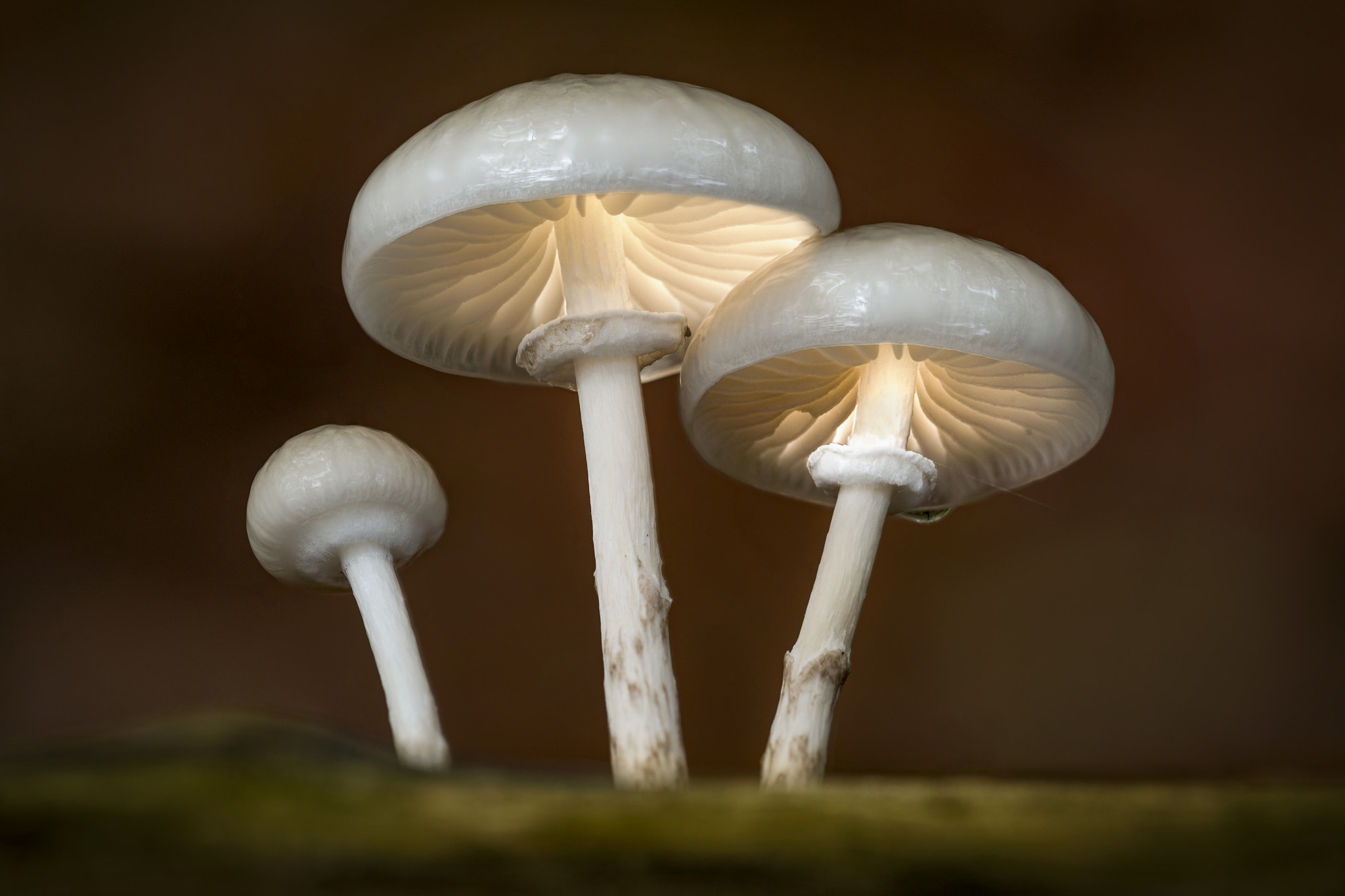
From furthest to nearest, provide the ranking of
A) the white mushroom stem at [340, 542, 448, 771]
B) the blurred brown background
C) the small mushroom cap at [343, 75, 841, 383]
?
the blurred brown background → the white mushroom stem at [340, 542, 448, 771] → the small mushroom cap at [343, 75, 841, 383]

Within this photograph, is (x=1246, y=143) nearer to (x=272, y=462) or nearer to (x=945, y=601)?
(x=945, y=601)

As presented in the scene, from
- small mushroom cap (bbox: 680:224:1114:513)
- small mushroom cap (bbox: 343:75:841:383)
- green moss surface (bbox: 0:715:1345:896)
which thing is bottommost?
green moss surface (bbox: 0:715:1345:896)

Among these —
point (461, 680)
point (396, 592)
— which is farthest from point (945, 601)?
point (396, 592)

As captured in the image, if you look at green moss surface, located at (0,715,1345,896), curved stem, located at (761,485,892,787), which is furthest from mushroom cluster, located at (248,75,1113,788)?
green moss surface, located at (0,715,1345,896)

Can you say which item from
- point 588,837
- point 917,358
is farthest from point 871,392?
point 588,837

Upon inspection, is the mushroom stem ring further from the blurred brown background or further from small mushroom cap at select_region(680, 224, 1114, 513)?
the blurred brown background

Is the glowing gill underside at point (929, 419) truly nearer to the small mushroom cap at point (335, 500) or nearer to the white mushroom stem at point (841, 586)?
the white mushroom stem at point (841, 586)

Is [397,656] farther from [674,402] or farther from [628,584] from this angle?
[674,402]
